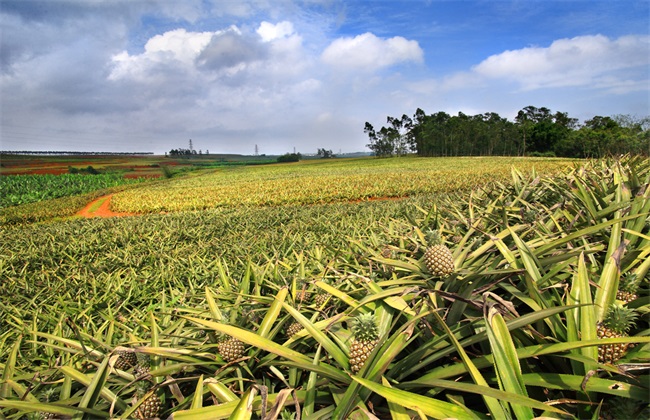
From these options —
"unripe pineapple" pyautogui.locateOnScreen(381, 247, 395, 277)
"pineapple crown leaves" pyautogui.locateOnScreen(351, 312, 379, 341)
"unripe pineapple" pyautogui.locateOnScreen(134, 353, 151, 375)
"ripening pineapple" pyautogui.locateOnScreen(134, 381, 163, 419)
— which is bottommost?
"ripening pineapple" pyautogui.locateOnScreen(134, 381, 163, 419)

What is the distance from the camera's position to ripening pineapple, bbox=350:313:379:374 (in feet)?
2.93

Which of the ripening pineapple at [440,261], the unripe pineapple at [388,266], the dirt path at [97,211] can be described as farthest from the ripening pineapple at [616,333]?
the dirt path at [97,211]

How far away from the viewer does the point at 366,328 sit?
91 centimetres

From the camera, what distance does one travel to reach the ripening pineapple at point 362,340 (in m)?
0.89

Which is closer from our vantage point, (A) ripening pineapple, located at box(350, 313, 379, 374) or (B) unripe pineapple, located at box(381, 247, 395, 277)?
(A) ripening pineapple, located at box(350, 313, 379, 374)

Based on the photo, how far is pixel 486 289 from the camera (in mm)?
1128

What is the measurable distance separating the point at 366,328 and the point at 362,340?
0.15 ft

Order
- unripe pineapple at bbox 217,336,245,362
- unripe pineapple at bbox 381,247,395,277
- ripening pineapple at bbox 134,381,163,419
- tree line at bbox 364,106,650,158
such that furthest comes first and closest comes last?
1. tree line at bbox 364,106,650,158
2. unripe pineapple at bbox 381,247,395,277
3. unripe pineapple at bbox 217,336,245,362
4. ripening pineapple at bbox 134,381,163,419

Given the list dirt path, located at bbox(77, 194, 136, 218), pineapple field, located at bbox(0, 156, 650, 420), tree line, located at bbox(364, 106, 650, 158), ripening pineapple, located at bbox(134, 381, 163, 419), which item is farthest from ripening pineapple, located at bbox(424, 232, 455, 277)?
tree line, located at bbox(364, 106, 650, 158)

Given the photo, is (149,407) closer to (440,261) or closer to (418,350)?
(418,350)

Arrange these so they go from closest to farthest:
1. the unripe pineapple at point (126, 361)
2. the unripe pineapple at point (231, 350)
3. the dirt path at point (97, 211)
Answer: the unripe pineapple at point (231, 350)
the unripe pineapple at point (126, 361)
the dirt path at point (97, 211)

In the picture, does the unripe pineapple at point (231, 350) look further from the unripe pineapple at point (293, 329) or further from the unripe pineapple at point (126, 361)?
the unripe pineapple at point (126, 361)

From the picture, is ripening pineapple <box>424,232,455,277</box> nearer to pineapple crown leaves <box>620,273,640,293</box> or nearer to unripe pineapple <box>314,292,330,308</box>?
unripe pineapple <box>314,292,330,308</box>

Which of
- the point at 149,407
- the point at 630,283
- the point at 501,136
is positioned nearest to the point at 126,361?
the point at 149,407
